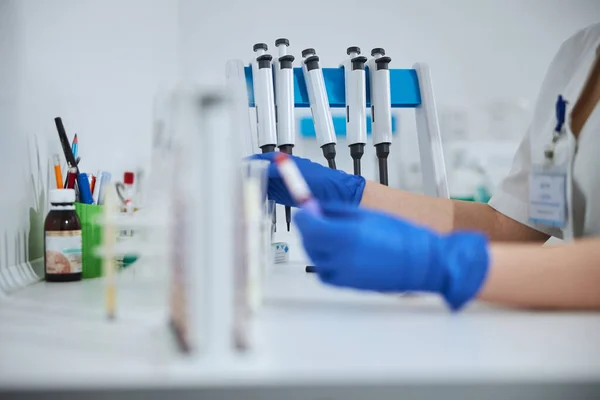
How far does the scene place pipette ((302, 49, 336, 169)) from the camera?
1.16 meters

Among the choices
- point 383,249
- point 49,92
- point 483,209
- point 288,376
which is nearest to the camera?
point 288,376

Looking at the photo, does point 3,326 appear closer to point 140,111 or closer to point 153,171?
point 153,171

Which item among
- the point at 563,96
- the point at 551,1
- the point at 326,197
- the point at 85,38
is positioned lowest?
the point at 326,197

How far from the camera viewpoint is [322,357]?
0.43 m

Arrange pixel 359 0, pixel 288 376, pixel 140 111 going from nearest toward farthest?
pixel 288 376, pixel 140 111, pixel 359 0

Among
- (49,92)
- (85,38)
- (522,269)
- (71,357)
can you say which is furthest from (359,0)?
Answer: (71,357)

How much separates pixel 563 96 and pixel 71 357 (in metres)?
1.02

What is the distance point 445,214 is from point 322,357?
79 centimetres

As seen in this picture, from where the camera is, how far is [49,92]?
1.03m

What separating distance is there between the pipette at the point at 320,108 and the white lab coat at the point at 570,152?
1.31ft

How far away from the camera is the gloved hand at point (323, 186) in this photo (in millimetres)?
1029

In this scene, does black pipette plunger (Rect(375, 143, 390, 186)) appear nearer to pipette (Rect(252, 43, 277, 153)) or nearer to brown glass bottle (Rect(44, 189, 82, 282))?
pipette (Rect(252, 43, 277, 153))

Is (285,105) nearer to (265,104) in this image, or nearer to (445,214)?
(265,104)

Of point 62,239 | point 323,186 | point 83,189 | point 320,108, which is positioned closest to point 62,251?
point 62,239
